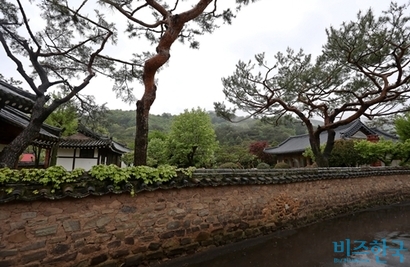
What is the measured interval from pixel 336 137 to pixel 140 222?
16.5 meters

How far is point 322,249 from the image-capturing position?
390 centimetres

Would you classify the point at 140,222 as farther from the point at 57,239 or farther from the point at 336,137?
the point at 336,137

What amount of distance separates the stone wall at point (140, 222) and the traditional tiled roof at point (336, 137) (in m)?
11.7

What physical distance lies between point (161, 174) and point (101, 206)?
2.89 feet

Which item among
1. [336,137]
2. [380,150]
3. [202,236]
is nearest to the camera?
[202,236]

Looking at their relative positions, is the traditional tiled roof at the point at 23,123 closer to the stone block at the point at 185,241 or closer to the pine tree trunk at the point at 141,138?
the pine tree trunk at the point at 141,138

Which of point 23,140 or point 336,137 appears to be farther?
point 336,137

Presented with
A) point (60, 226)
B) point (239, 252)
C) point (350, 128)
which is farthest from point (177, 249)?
point (350, 128)

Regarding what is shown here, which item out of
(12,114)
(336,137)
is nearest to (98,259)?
(12,114)

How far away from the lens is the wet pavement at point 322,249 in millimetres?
3336

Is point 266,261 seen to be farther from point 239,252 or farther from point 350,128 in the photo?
point 350,128

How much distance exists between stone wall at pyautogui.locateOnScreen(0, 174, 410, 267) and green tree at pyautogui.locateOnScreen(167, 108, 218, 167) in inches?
326

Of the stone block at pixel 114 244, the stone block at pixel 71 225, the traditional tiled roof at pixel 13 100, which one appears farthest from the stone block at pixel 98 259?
the traditional tiled roof at pixel 13 100

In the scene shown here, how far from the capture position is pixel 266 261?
11.3 ft
